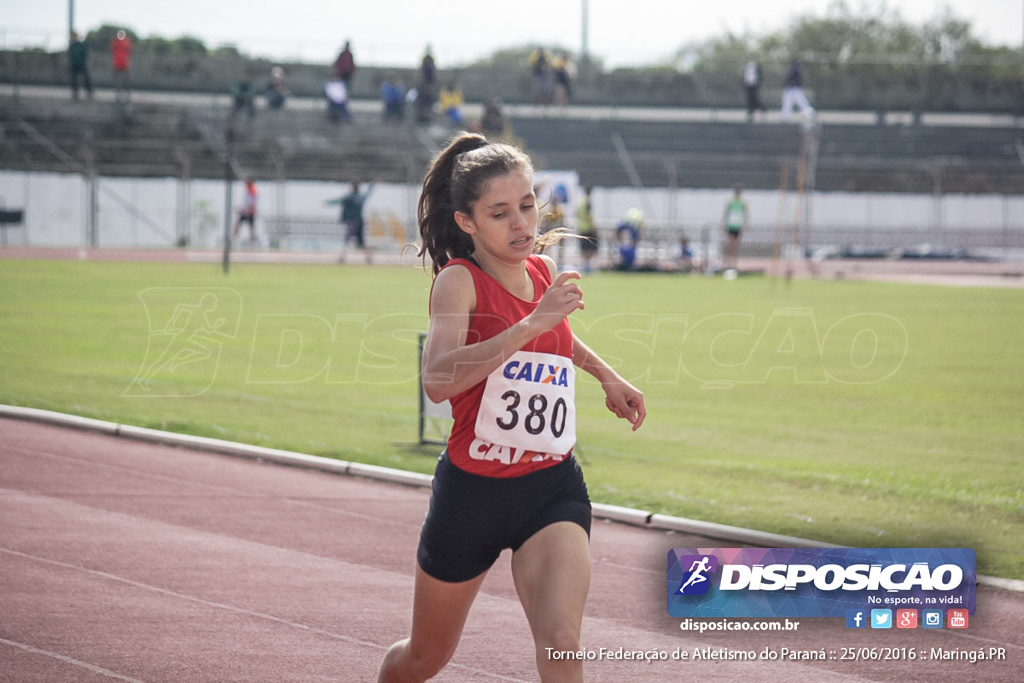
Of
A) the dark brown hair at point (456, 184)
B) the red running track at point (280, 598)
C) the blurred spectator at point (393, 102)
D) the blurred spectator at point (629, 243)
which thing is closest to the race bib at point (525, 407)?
the dark brown hair at point (456, 184)

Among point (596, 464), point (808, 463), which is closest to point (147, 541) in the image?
point (596, 464)

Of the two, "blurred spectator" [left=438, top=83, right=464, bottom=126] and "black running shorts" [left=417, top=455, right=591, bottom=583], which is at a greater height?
"blurred spectator" [left=438, top=83, right=464, bottom=126]

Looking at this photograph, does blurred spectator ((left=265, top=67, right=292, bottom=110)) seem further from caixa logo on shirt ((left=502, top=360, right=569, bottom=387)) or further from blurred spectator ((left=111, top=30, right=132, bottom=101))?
caixa logo on shirt ((left=502, top=360, right=569, bottom=387))

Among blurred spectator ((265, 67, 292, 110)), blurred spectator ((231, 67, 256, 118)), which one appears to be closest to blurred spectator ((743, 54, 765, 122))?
blurred spectator ((265, 67, 292, 110))

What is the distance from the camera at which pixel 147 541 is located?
736 centimetres

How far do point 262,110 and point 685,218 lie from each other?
58.2ft

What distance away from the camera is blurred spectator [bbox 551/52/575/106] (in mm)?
51672

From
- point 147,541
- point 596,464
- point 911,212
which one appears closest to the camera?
point 147,541

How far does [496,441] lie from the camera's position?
3.91m

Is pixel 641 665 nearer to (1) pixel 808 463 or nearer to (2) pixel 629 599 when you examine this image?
(2) pixel 629 599

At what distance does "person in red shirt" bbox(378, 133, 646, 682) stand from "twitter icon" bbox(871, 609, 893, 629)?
187cm

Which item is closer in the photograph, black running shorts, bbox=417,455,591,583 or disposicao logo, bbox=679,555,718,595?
black running shorts, bbox=417,455,591,583

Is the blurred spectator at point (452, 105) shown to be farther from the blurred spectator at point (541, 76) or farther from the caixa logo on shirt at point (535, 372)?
the caixa logo on shirt at point (535, 372)

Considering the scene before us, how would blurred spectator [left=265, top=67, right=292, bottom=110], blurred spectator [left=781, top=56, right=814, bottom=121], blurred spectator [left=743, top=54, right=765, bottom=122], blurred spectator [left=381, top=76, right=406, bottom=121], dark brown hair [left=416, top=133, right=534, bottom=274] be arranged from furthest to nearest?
1. blurred spectator [left=743, top=54, right=765, bottom=122]
2. blurred spectator [left=781, top=56, right=814, bottom=121]
3. blurred spectator [left=381, top=76, right=406, bottom=121]
4. blurred spectator [left=265, top=67, right=292, bottom=110]
5. dark brown hair [left=416, top=133, right=534, bottom=274]
